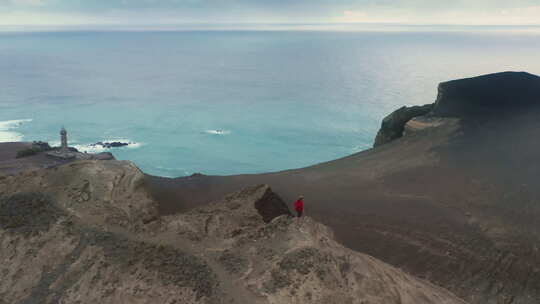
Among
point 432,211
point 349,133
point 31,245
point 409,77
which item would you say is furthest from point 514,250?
point 409,77

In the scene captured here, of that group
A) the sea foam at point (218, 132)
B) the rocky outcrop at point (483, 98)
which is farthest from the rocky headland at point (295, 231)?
the sea foam at point (218, 132)

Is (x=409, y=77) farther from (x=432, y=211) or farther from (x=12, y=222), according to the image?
(x=12, y=222)

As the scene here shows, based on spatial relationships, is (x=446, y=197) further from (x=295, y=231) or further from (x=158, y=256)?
(x=158, y=256)

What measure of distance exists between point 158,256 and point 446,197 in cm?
2045

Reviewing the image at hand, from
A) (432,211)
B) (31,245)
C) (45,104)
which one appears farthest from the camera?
(45,104)

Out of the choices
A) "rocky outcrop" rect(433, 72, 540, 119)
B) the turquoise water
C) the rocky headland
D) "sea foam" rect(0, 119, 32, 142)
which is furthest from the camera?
"sea foam" rect(0, 119, 32, 142)

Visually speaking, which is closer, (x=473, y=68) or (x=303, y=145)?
(x=303, y=145)

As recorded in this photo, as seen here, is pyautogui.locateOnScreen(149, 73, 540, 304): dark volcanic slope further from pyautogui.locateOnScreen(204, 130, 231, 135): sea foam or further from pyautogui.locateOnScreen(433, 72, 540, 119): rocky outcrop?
pyautogui.locateOnScreen(204, 130, 231, 135): sea foam

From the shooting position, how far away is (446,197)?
2902 cm

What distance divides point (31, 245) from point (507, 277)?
21.7m

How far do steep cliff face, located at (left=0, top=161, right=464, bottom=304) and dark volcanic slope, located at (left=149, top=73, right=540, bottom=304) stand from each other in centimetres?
396

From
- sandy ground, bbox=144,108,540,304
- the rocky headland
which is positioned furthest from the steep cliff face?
sandy ground, bbox=144,108,540,304

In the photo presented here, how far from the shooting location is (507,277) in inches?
864

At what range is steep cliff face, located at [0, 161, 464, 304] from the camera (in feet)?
47.1
